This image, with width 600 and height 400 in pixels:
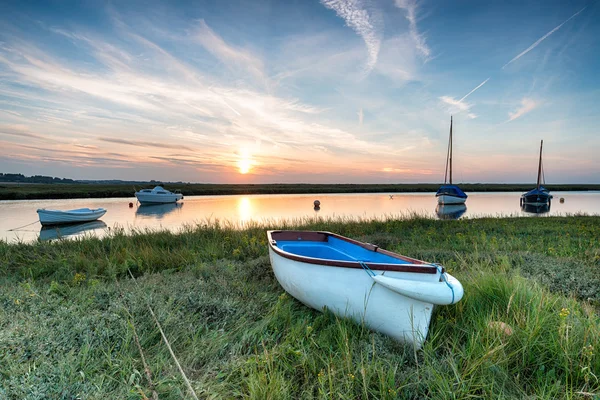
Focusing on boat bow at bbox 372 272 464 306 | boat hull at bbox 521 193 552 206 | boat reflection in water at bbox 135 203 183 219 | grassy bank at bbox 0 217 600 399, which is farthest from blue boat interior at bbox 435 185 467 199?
boat bow at bbox 372 272 464 306

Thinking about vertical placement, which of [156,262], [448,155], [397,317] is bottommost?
[156,262]

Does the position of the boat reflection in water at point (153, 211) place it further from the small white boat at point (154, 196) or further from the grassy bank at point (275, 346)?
the grassy bank at point (275, 346)

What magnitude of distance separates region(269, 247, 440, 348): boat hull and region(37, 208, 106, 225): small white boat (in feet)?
66.5

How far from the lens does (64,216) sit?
61.0 ft

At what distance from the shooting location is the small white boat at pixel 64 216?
1795 cm

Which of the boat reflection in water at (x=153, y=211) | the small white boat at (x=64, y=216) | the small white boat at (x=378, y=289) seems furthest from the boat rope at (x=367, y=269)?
the boat reflection in water at (x=153, y=211)

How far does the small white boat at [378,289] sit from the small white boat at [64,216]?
19.9 meters

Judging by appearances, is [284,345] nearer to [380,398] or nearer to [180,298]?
[380,398]

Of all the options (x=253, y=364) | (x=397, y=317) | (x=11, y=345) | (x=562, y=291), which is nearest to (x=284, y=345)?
(x=253, y=364)

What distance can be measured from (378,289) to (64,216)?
2167 cm

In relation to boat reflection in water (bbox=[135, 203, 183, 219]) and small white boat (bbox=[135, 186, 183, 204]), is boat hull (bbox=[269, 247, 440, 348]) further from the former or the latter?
small white boat (bbox=[135, 186, 183, 204])

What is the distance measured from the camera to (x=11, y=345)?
9.44 feet

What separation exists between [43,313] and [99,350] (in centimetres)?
135

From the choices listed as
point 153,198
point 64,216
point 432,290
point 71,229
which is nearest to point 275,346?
point 432,290
